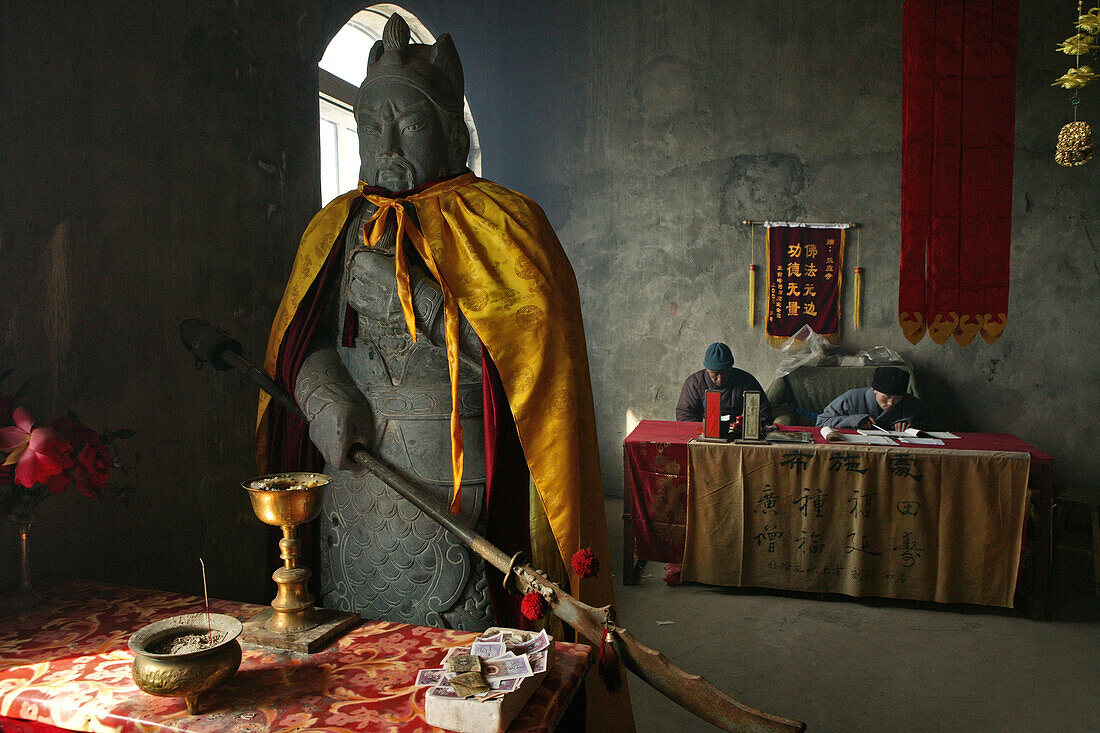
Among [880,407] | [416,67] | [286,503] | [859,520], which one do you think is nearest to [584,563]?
[286,503]

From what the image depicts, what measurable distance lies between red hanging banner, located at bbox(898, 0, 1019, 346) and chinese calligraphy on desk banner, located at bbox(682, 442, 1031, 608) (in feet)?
2.97

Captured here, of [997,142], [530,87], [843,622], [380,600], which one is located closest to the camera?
[380,600]

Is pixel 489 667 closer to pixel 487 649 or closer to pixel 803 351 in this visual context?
pixel 487 649

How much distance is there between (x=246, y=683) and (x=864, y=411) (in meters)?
3.92

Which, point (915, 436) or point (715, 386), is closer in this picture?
point (915, 436)

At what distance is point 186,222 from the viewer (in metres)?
2.10

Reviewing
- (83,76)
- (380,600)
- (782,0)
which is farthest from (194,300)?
(782,0)

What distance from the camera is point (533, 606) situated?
4.40 feet

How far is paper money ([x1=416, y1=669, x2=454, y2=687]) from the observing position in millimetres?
1199

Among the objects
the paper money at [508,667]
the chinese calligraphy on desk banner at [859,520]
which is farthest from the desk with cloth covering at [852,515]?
the paper money at [508,667]

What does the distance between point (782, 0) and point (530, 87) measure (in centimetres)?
202

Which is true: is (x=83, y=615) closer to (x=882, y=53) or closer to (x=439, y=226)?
(x=439, y=226)

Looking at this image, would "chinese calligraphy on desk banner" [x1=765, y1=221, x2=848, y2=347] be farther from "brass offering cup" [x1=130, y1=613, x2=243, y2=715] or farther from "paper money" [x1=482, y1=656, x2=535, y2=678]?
"brass offering cup" [x1=130, y1=613, x2=243, y2=715]

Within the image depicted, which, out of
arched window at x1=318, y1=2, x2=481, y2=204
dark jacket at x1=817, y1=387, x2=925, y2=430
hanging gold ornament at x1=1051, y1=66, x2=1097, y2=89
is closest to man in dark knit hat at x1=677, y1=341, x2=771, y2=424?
dark jacket at x1=817, y1=387, x2=925, y2=430
